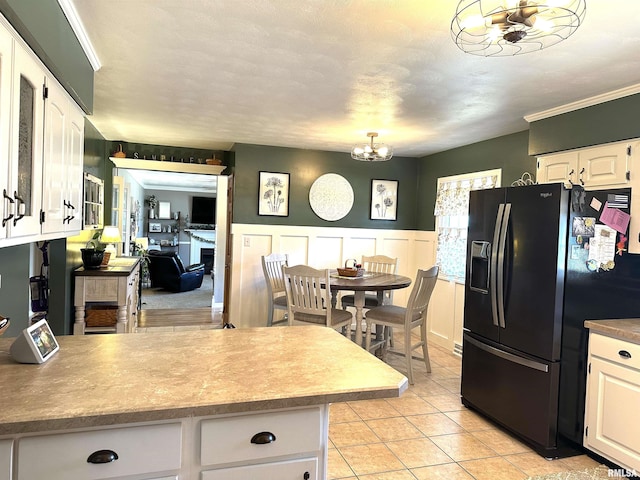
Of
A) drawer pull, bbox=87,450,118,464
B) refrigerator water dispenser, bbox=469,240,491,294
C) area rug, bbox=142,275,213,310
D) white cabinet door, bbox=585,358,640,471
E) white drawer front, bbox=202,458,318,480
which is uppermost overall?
refrigerator water dispenser, bbox=469,240,491,294

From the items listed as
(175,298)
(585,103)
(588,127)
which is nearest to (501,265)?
(588,127)

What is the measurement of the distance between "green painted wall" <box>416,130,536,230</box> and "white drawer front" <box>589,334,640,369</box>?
70.4 inches

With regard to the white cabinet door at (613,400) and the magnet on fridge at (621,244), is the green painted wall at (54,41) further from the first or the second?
the magnet on fridge at (621,244)

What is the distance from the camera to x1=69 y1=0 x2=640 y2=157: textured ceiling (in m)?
1.97

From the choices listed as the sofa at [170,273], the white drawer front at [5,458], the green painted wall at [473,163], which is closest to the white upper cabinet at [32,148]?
the white drawer front at [5,458]

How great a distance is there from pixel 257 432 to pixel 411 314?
9.34 ft

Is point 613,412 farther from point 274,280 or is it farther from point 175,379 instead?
point 274,280

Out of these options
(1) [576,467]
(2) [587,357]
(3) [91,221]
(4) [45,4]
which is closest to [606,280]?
(2) [587,357]

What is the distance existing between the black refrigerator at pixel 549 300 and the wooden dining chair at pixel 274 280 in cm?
231

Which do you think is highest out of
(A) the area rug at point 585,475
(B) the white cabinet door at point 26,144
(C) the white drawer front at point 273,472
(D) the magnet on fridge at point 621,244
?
(B) the white cabinet door at point 26,144

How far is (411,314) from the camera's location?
3988 millimetres

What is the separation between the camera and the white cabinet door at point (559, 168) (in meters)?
3.17

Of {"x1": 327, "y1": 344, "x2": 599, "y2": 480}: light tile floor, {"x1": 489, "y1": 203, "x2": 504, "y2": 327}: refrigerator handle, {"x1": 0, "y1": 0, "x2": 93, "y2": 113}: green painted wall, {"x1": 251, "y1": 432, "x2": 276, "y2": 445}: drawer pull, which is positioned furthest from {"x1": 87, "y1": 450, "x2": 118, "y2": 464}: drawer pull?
{"x1": 489, "y1": 203, "x2": 504, "y2": 327}: refrigerator handle

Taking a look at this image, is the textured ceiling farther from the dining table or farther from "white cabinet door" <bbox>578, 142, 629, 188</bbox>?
the dining table
